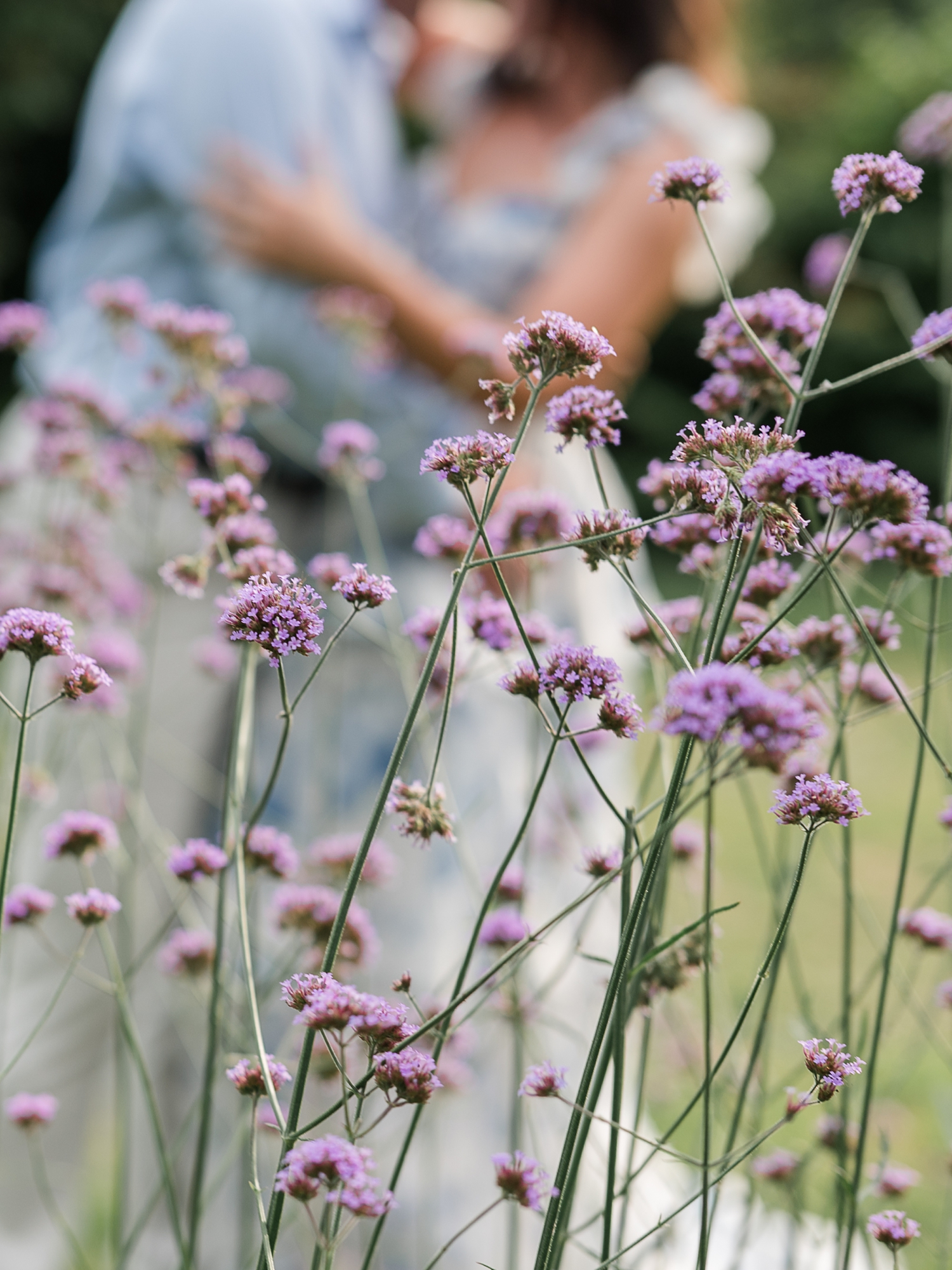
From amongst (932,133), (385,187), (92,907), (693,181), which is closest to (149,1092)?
(92,907)

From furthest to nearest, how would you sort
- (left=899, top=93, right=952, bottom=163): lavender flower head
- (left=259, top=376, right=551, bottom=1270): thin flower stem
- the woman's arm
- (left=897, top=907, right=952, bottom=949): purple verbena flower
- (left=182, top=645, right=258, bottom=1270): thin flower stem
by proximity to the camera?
1. the woman's arm
2. (left=899, top=93, right=952, bottom=163): lavender flower head
3. (left=897, top=907, right=952, bottom=949): purple verbena flower
4. (left=182, top=645, right=258, bottom=1270): thin flower stem
5. (left=259, top=376, right=551, bottom=1270): thin flower stem

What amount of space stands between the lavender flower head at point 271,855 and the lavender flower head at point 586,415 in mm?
237

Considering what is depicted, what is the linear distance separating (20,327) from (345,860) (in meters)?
0.47

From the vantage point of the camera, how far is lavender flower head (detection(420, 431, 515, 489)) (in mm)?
353

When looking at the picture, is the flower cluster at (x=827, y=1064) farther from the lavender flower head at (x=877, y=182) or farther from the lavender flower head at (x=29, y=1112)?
the lavender flower head at (x=29, y=1112)

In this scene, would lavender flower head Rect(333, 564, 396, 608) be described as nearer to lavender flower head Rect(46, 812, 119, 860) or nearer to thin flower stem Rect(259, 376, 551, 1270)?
thin flower stem Rect(259, 376, 551, 1270)

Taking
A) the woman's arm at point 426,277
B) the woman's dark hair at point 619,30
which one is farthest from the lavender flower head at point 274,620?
the woman's dark hair at point 619,30

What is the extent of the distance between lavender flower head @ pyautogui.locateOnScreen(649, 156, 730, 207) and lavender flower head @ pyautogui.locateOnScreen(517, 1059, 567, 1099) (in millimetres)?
295

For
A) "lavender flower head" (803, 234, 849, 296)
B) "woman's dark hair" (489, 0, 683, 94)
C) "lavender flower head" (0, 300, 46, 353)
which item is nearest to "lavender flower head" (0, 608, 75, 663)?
"lavender flower head" (0, 300, 46, 353)

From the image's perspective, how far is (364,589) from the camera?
1.21ft

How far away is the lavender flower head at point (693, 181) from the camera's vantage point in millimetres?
404

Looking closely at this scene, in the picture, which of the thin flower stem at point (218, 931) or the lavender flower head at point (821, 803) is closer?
the lavender flower head at point (821, 803)

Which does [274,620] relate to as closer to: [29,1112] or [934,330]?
[934,330]

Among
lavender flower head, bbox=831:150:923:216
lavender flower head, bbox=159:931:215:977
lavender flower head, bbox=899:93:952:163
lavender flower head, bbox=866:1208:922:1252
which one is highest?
lavender flower head, bbox=899:93:952:163
